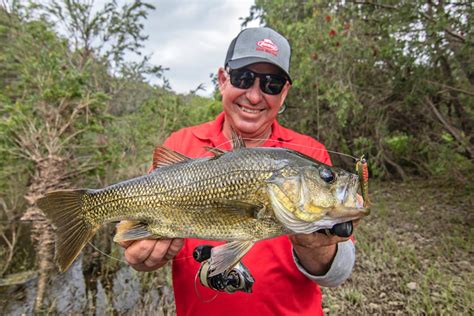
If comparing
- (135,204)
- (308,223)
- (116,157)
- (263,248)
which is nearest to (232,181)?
(308,223)

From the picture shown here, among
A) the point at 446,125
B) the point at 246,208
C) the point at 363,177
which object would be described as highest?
the point at 446,125

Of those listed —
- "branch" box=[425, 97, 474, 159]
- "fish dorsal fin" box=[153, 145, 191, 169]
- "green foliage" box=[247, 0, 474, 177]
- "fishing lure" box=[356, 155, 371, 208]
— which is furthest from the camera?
"branch" box=[425, 97, 474, 159]

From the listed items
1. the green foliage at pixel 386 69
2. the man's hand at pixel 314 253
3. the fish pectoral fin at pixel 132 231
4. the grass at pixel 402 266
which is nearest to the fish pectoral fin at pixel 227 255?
the man's hand at pixel 314 253

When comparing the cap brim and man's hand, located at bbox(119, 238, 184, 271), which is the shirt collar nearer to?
the cap brim

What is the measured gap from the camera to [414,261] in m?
5.63

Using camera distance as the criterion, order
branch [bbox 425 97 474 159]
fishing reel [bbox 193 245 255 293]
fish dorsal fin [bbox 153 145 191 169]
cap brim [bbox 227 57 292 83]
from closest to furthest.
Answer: fishing reel [bbox 193 245 255 293], fish dorsal fin [bbox 153 145 191 169], cap brim [bbox 227 57 292 83], branch [bbox 425 97 474 159]

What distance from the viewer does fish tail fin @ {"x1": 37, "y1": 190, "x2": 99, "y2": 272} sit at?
2062 millimetres

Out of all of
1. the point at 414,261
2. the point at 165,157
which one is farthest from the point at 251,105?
the point at 414,261

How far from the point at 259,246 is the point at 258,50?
1.56 metres

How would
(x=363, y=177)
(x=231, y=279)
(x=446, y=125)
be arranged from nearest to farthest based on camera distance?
(x=363, y=177)
(x=231, y=279)
(x=446, y=125)

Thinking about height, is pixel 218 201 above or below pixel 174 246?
above

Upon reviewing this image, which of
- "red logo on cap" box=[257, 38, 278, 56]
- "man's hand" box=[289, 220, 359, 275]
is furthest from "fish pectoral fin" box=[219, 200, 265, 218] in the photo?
"red logo on cap" box=[257, 38, 278, 56]

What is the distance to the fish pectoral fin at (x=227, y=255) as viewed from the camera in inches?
65.1

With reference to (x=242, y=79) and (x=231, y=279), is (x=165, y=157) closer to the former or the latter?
(x=231, y=279)
